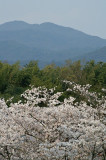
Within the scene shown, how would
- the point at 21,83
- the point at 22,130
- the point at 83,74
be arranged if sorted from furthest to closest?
1. the point at 83,74
2. the point at 21,83
3. the point at 22,130

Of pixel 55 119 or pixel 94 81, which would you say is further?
Answer: pixel 94 81

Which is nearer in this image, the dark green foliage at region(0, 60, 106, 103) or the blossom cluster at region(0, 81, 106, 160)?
the blossom cluster at region(0, 81, 106, 160)

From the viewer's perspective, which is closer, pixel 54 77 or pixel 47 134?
pixel 47 134

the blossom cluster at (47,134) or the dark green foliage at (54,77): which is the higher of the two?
the blossom cluster at (47,134)

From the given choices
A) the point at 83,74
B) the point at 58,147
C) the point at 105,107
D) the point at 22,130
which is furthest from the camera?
the point at 83,74

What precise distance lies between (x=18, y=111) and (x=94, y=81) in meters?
19.8

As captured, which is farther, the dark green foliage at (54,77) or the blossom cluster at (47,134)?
the dark green foliage at (54,77)

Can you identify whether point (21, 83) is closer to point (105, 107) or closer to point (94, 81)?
point (94, 81)

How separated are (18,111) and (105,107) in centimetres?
339

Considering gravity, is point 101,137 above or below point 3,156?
above

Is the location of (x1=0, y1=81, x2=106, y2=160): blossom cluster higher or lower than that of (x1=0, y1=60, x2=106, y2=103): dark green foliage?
higher

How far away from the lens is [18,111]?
740 centimetres

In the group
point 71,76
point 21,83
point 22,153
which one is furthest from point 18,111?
point 71,76

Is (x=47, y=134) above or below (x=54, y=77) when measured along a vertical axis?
above
